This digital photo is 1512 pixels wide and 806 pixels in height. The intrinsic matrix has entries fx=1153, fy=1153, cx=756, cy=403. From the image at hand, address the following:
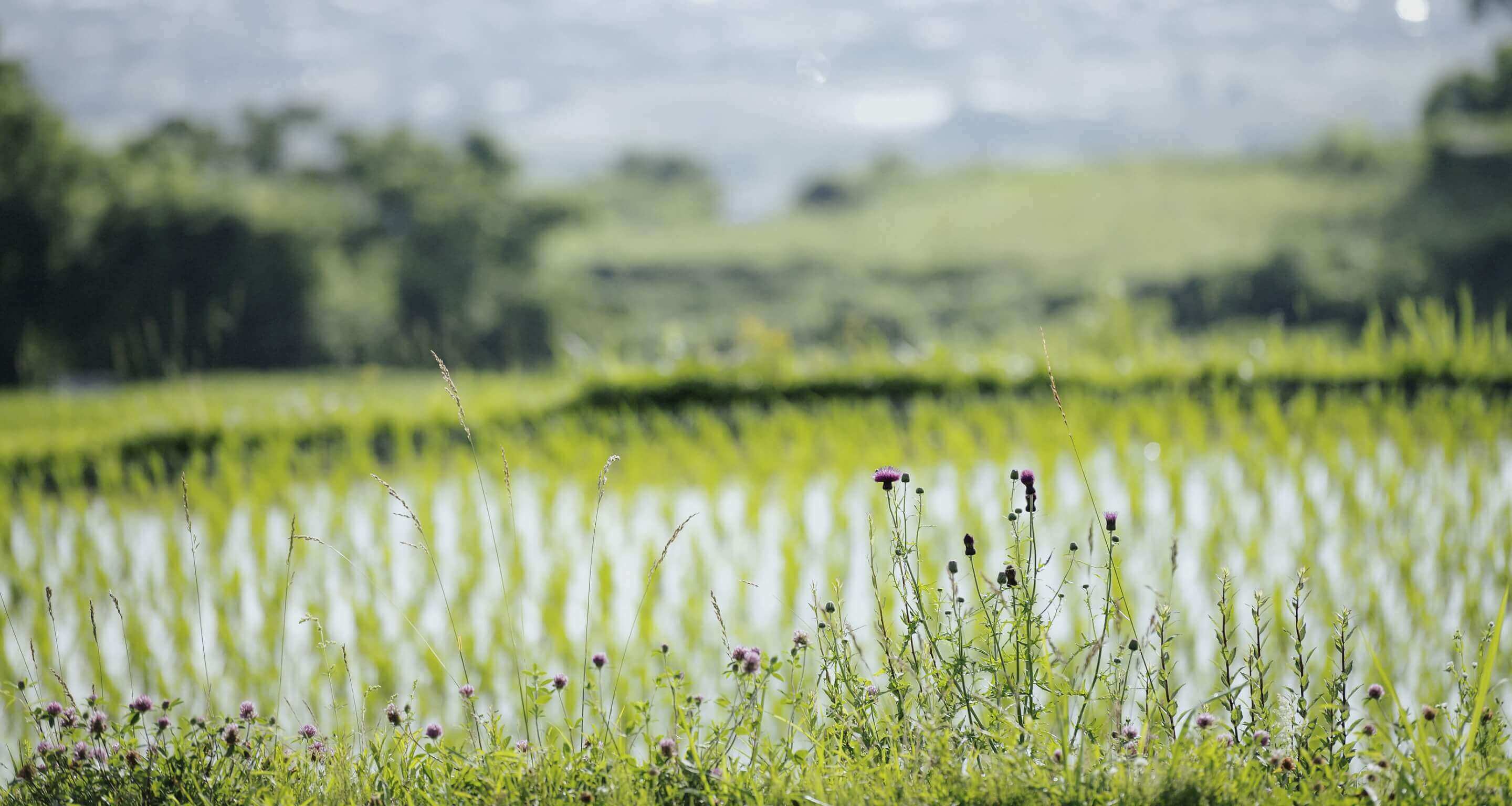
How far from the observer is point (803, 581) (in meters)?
3.27

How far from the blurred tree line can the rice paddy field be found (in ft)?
19.8

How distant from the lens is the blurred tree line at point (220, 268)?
12.3m

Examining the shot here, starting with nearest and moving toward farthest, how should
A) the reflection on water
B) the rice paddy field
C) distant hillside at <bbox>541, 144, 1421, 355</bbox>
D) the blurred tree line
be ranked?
the rice paddy field, the reflection on water, the blurred tree line, distant hillside at <bbox>541, 144, 1421, 355</bbox>

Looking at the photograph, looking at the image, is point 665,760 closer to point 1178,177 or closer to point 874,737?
point 874,737

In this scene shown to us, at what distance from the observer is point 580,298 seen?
14.7 metres

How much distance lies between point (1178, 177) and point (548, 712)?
68.8ft

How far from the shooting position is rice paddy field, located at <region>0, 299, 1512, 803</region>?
168 cm

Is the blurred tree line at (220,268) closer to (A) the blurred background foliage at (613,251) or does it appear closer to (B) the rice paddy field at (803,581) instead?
Answer: (A) the blurred background foliage at (613,251)

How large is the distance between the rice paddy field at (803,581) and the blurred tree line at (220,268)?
603 cm

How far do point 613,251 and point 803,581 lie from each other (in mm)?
17319

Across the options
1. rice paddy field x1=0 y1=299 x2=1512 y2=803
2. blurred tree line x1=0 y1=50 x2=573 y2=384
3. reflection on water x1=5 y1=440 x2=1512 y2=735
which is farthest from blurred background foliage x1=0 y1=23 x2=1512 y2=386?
reflection on water x1=5 y1=440 x2=1512 y2=735

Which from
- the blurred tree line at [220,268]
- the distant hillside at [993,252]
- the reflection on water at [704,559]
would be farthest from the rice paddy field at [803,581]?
the distant hillside at [993,252]

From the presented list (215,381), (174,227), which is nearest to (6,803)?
(215,381)

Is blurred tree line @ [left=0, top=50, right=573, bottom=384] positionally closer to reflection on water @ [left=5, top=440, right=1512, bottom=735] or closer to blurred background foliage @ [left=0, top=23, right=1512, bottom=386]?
blurred background foliage @ [left=0, top=23, right=1512, bottom=386]
